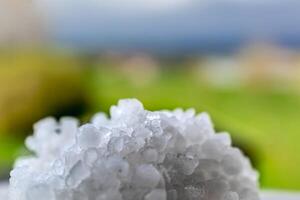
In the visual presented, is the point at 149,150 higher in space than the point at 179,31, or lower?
lower

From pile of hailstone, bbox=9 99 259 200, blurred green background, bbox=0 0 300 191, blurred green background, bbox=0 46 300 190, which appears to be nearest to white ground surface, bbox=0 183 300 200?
pile of hailstone, bbox=9 99 259 200

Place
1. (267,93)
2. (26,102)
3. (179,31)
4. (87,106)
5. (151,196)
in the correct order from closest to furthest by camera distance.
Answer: (151,196), (26,102), (87,106), (267,93), (179,31)

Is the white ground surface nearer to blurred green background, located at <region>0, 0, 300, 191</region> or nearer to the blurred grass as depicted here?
the blurred grass

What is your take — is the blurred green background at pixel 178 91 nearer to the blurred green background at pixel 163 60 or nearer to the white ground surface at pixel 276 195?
the blurred green background at pixel 163 60

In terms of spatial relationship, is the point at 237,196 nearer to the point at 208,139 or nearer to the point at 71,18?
the point at 208,139

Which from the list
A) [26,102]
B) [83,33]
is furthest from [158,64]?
[26,102]

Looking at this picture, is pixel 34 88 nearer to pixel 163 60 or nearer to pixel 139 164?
pixel 163 60
